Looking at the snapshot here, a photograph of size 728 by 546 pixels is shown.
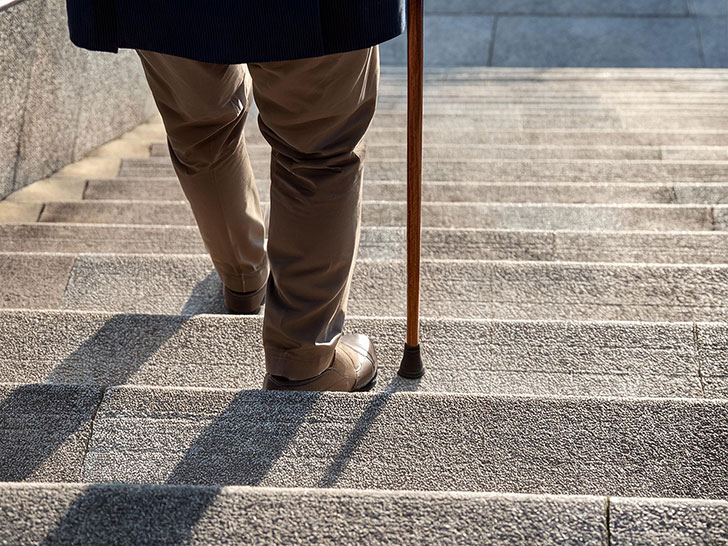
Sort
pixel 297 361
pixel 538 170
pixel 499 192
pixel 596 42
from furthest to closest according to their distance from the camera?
pixel 596 42 < pixel 538 170 < pixel 499 192 < pixel 297 361

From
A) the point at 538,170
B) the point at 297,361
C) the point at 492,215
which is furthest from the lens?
the point at 538,170

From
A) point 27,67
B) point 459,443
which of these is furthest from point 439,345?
point 27,67

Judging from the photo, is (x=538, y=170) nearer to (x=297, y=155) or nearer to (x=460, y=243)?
(x=460, y=243)

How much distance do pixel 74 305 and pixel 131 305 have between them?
0.16m

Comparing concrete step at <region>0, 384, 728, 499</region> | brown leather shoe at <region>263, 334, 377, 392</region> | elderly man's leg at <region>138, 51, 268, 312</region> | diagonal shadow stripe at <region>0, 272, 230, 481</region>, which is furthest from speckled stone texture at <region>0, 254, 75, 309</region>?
brown leather shoe at <region>263, 334, 377, 392</region>

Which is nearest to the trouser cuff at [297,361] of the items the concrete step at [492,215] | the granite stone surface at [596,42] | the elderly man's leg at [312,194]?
the elderly man's leg at [312,194]

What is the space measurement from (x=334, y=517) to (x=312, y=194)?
0.63 metres

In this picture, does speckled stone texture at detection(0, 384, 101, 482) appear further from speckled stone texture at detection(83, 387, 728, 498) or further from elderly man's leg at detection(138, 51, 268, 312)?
elderly man's leg at detection(138, 51, 268, 312)

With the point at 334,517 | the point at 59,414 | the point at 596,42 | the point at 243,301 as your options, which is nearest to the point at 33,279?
the point at 243,301

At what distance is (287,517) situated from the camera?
4.02 feet

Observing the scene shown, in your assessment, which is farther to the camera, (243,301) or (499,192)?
(499,192)

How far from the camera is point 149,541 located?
1205mm

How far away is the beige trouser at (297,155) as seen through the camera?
1486 millimetres

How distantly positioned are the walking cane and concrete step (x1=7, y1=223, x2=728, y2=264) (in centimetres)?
78
